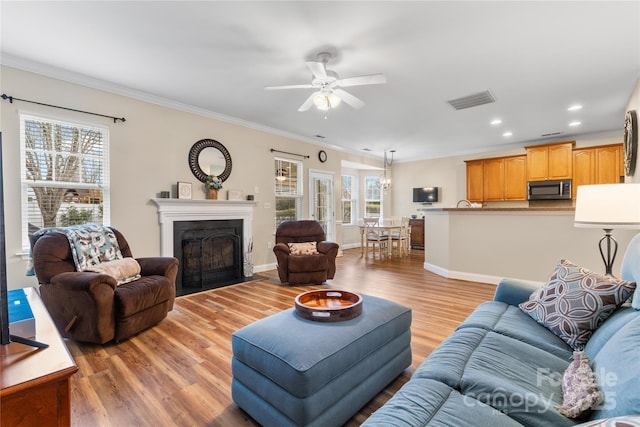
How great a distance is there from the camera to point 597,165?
559 centimetres

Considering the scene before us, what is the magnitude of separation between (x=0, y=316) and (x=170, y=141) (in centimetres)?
359

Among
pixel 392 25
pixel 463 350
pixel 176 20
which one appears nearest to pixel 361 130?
pixel 392 25

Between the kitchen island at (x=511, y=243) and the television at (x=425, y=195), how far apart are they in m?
2.97

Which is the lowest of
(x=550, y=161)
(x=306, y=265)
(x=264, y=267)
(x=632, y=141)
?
(x=264, y=267)

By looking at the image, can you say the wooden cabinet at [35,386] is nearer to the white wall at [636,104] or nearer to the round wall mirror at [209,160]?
the round wall mirror at [209,160]

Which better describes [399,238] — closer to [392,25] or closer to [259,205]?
[259,205]

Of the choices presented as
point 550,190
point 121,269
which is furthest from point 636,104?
point 121,269

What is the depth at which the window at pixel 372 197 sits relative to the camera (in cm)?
902

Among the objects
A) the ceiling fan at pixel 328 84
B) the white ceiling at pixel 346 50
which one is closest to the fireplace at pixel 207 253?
the white ceiling at pixel 346 50

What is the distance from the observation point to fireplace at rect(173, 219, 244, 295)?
4164 mm

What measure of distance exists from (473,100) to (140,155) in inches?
182

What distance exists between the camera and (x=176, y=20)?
2.38 m

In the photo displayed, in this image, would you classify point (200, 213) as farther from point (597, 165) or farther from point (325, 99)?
point (597, 165)

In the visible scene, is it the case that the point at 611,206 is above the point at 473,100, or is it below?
below
